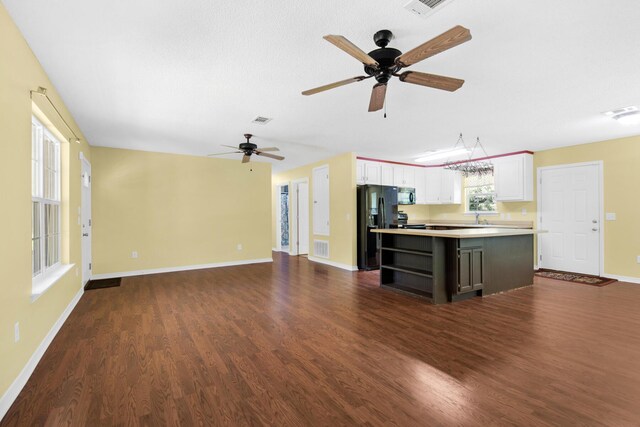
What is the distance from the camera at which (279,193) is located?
9211 mm

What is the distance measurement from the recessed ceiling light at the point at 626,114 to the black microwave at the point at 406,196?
12.4 ft

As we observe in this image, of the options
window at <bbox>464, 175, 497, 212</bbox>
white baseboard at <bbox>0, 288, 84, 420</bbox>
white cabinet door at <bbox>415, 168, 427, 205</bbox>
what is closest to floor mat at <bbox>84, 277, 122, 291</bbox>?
white baseboard at <bbox>0, 288, 84, 420</bbox>

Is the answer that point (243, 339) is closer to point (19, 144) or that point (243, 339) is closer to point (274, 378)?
point (274, 378)

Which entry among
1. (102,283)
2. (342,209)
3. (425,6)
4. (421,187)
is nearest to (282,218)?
(342,209)

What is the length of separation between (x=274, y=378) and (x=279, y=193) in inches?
288

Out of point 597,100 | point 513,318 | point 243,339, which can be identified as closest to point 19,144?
point 243,339

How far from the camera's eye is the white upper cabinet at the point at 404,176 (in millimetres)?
7289

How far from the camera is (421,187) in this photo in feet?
25.6

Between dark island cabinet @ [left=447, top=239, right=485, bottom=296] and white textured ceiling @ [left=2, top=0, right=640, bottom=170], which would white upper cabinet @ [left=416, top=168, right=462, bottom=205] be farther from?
dark island cabinet @ [left=447, top=239, right=485, bottom=296]

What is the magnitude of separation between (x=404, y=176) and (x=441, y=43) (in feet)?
18.8

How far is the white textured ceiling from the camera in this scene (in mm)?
1988

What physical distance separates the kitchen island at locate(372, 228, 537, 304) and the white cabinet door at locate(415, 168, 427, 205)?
3.10 meters

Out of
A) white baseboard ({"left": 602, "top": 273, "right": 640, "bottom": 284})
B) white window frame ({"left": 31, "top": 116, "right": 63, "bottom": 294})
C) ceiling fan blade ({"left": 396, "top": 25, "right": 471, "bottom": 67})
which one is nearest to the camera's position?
ceiling fan blade ({"left": 396, "top": 25, "right": 471, "bottom": 67})

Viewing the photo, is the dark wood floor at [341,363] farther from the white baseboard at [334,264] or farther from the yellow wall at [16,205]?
the white baseboard at [334,264]
